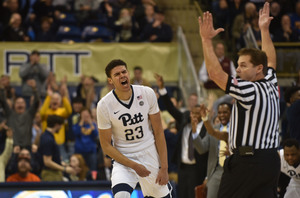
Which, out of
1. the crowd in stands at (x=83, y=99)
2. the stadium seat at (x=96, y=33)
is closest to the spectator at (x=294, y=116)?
the crowd in stands at (x=83, y=99)

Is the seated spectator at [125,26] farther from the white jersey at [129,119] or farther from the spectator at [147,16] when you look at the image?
the white jersey at [129,119]

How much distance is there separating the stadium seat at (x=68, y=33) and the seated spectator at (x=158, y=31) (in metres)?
1.72

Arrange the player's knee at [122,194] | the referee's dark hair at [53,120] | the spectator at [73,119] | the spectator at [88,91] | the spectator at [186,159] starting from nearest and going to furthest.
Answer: the player's knee at [122,194] < the spectator at [186,159] < the referee's dark hair at [53,120] < the spectator at [73,119] < the spectator at [88,91]

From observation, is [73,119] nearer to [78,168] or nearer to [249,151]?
[78,168]

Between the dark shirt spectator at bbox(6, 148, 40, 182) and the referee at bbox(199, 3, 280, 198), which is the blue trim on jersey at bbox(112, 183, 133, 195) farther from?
the dark shirt spectator at bbox(6, 148, 40, 182)

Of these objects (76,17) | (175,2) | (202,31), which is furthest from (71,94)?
(202,31)

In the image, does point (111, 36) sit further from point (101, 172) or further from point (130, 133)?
point (130, 133)

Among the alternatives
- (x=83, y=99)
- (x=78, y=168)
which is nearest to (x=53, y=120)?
(x=78, y=168)

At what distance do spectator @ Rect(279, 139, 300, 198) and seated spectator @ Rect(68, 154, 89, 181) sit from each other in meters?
4.53

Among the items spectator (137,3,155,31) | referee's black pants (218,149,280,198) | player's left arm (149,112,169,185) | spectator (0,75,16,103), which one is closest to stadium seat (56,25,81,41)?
spectator (137,3,155,31)

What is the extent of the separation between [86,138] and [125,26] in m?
4.56

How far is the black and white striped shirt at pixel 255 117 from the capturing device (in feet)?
22.4

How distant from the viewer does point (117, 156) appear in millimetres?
7934

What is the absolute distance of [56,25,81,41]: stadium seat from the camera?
1755 cm
